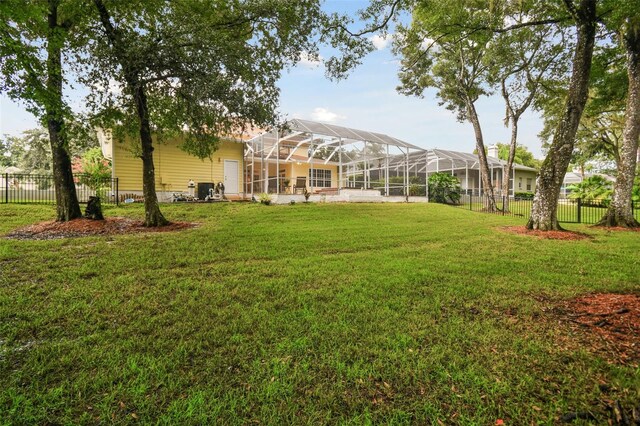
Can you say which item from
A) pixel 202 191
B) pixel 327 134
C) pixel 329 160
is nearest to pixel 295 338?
pixel 327 134

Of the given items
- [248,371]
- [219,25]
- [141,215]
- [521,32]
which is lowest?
[248,371]

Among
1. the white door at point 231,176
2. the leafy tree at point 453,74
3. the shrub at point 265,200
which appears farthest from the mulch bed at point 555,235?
the white door at point 231,176

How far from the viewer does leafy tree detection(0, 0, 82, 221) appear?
18.1 feet

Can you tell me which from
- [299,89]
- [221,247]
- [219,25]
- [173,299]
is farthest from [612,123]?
[173,299]

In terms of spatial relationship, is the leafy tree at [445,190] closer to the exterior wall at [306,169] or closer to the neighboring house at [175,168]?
the exterior wall at [306,169]

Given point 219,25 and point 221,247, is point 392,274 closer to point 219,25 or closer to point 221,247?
point 221,247

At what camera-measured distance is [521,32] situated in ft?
47.4

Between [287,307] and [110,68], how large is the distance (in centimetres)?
793

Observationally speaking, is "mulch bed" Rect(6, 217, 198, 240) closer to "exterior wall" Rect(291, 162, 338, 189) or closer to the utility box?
the utility box

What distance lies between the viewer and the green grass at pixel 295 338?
192cm

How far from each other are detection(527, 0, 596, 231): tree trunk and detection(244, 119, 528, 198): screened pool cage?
368 inches

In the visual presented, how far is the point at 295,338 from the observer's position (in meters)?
2.75

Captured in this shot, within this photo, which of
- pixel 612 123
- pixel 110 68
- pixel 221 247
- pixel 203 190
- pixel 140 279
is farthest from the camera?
pixel 612 123

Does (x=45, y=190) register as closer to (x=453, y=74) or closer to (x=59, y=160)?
(x=59, y=160)
